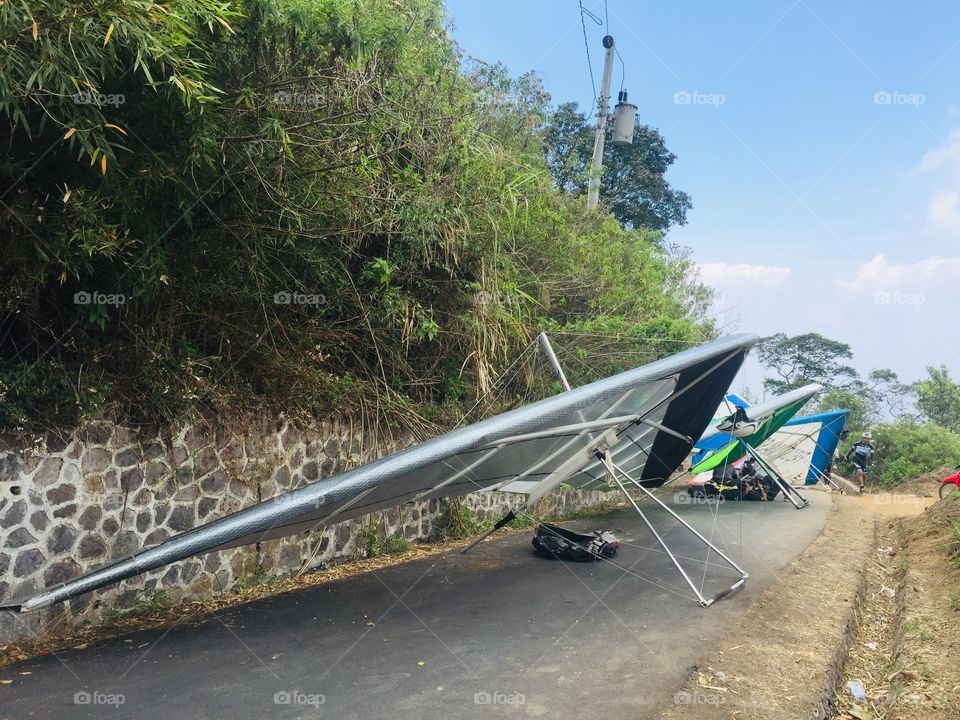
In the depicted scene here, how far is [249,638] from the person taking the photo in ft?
17.1

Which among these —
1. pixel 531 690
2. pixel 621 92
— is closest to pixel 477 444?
pixel 531 690

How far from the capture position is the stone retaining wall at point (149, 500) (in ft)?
16.3

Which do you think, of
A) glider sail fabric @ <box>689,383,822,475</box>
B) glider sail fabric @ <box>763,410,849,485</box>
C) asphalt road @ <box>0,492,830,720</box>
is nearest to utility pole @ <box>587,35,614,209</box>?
glider sail fabric @ <box>689,383,822,475</box>

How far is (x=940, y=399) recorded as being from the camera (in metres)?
28.2

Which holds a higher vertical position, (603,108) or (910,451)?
(603,108)

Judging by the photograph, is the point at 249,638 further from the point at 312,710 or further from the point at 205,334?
the point at 205,334

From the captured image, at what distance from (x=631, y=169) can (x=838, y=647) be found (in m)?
19.1

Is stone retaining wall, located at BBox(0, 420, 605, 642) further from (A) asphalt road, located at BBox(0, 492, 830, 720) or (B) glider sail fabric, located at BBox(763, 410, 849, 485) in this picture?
(B) glider sail fabric, located at BBox(763, 410, 849, 485)

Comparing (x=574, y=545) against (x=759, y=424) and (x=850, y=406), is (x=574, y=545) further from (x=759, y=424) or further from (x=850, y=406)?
(x=850, y=406)

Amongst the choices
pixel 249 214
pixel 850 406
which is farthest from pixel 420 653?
pixel 850 406

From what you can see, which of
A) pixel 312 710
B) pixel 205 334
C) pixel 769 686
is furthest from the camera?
pixel 205 334

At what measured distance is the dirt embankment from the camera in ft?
13.6

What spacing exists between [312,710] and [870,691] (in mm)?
3640

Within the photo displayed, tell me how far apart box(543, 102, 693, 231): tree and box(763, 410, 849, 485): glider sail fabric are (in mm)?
8088
